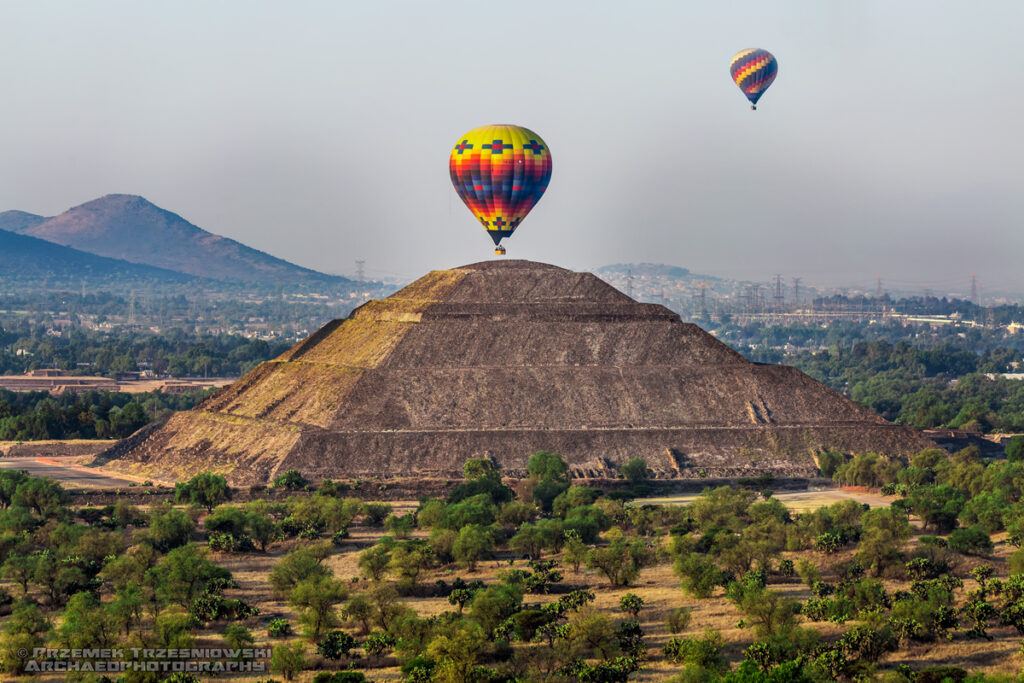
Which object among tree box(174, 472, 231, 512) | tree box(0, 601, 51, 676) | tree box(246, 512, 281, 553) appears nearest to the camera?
tree box(0, 601, 51, 676)

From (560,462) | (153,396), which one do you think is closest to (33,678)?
(560,462)

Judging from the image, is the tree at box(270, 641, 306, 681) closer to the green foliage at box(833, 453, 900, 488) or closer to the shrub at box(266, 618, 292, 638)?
the shrub at box(266, 618, 292, 638)

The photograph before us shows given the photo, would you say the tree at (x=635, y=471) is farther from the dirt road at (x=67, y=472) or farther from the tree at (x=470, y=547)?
the dirt road at (x=67, y=472)

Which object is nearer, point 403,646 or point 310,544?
point 403,646

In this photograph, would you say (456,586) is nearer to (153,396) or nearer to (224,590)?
(224,590)

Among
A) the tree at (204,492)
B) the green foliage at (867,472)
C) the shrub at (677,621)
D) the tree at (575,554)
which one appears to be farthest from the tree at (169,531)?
the green foliage at (867,472)

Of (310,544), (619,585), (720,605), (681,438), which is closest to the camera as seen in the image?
(720,605)

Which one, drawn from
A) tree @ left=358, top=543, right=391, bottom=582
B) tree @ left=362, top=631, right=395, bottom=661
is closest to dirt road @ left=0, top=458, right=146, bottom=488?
tree @ left=358, top=543, right=391, bottom=582
